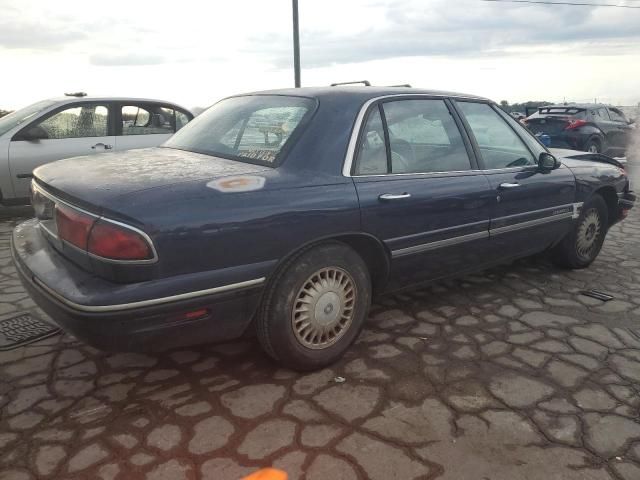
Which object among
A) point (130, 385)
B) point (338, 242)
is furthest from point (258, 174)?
point (130, 385)

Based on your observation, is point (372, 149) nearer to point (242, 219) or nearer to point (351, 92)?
point (351, 92)

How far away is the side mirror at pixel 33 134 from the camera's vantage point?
6059 millimetres

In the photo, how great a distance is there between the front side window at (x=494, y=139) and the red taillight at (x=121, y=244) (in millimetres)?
2410

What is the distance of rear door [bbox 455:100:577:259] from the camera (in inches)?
140

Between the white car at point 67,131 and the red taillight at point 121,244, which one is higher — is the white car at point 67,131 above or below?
above

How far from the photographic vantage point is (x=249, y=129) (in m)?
3.07

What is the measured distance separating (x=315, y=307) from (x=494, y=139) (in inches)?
78.8

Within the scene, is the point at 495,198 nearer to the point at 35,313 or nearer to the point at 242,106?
the point at 242,106

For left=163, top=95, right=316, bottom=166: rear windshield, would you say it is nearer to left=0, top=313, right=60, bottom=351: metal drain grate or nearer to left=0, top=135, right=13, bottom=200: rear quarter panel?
left=0, top=313, right=60, bottom=351: metal drain grate

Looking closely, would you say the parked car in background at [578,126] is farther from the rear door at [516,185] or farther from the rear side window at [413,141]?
the rear side window at [413,141]

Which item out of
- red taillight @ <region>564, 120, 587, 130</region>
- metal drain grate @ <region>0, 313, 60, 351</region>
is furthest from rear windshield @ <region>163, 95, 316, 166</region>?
red taillight @ <region>564, 120, 587, 130</region>

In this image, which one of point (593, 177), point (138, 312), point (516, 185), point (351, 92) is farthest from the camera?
point (593, 177)

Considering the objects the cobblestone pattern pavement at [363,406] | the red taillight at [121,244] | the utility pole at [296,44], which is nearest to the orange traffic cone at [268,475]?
the cobblestone pattern pavement at [363,406]

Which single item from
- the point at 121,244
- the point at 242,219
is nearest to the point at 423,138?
the point at 242,219
